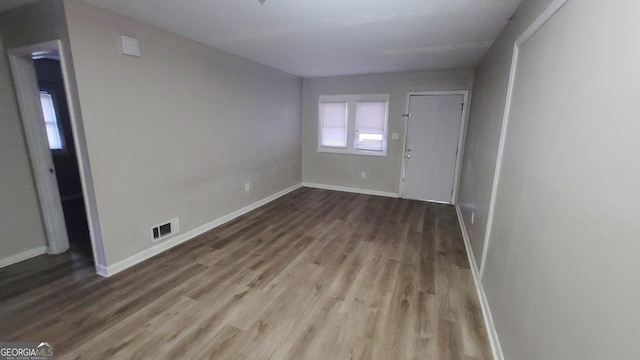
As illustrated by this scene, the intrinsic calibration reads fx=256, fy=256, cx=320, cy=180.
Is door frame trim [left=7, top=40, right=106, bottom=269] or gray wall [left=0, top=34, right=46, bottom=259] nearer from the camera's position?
door frame trim [left=7, top=40, right=106, bottom=269]

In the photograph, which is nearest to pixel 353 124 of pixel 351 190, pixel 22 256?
pixel 351 190

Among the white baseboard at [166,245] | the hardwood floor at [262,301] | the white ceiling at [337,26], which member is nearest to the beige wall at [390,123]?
the white ceiling at [337,26]

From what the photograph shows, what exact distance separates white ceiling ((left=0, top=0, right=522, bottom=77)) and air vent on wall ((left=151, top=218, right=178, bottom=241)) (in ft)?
6.90

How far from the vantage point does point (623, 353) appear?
0.73 m

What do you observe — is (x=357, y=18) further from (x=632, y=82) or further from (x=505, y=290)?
(x=505, y=290)

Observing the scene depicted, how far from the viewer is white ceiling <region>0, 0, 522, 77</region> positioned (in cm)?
207

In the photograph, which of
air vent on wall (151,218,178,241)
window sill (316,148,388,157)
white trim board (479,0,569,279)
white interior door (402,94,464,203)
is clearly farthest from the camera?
window sill (316,148,388,157)

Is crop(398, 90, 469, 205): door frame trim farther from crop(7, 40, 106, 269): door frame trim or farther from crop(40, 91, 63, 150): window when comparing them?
crop(40, 91, 63, 150): window

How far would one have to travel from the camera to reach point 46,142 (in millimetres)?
2654

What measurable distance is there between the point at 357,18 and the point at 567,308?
2.42 meters

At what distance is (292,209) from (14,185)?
126 inches

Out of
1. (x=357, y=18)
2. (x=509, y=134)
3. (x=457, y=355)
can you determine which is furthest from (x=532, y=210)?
(x=357, y=18)

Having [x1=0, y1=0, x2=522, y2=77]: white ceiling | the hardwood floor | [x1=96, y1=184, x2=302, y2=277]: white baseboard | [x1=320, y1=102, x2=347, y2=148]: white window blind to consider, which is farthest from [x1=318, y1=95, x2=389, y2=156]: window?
the hardwood floor

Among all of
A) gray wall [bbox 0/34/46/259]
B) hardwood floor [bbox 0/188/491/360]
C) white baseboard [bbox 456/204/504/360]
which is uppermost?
gray wall [bbox 0/34/46/259]
